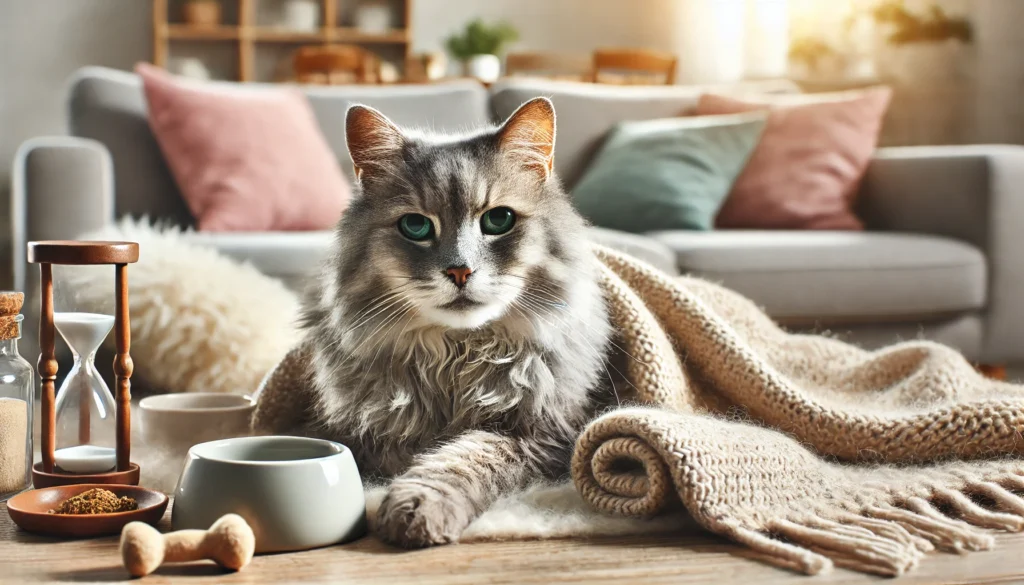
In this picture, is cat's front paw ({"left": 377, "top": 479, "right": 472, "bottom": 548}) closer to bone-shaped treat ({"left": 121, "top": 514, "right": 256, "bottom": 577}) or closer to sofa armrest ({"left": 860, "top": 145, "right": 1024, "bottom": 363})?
bone-shaped treat ({"left": 121, "top": 514, "right": 256, "bottom": 577})

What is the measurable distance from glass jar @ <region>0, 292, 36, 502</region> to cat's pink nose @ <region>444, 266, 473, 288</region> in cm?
49

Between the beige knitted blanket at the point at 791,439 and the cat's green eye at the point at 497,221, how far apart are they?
0.22m

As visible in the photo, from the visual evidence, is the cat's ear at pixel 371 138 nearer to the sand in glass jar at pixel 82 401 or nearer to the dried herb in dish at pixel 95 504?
the sand in glass jar at pixel 82 401

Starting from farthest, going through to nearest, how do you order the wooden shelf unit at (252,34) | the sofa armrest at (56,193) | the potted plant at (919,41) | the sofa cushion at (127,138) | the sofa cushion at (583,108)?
the wooden shelf unit at (252,34), the potted plant at (919,41), the sofa cushion at (583,108), the sofa cushion at (127,138), the sofa armrest at (56,193)

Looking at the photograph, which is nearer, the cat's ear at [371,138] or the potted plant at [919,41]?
the cat's ear at [371,138]

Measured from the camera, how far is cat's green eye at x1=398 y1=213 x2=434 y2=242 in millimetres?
1176

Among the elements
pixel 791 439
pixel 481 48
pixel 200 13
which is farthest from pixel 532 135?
pixel 200 13

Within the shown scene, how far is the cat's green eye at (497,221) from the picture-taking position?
1.19 m

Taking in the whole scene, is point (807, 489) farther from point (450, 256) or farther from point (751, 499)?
point (450, 256)

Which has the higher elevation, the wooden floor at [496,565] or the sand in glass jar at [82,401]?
the sand in glass jar at [82,401]

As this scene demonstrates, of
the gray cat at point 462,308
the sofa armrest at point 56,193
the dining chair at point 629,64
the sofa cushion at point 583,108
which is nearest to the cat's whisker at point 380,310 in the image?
the gray cat at point 462,308

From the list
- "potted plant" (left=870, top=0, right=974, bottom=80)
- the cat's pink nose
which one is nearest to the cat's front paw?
the cat's pink nose

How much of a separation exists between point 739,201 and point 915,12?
2.71 metres

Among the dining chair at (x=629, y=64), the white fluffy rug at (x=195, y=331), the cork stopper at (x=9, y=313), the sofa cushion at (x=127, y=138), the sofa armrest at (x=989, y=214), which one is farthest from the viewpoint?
the dining chair at (x=629, y=64)
